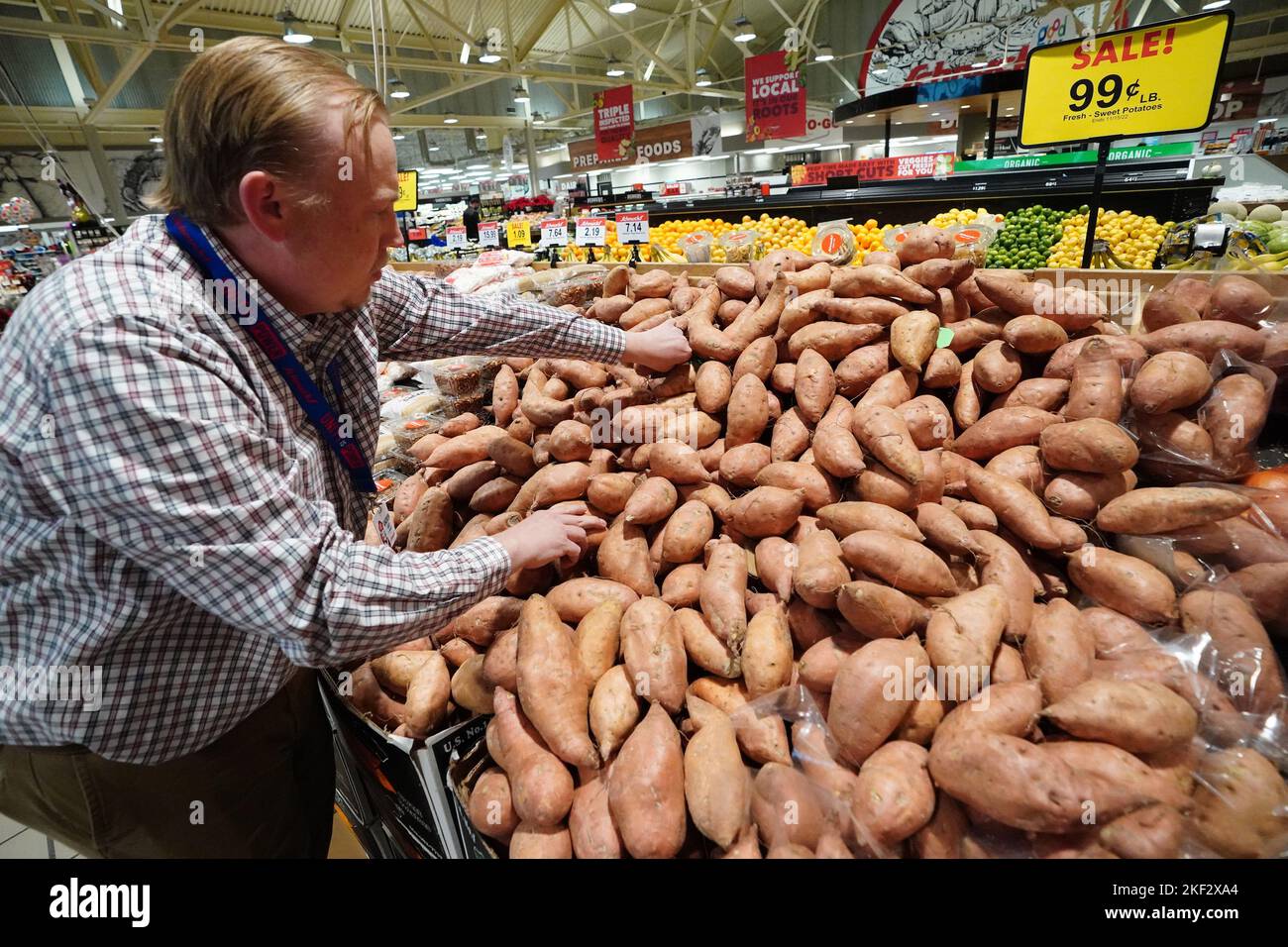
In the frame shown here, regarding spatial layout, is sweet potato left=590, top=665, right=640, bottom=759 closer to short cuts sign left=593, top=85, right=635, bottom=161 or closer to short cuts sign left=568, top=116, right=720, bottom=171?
short cuts sign left=593, top=85, right=635, bottom=161

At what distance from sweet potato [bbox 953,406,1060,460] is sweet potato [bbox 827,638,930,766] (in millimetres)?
800

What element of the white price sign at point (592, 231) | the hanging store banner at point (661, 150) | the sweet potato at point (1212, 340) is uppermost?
the hanging store banner at point (661, 150)

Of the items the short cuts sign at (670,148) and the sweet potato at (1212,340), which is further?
the short cuts sign at (670,148)

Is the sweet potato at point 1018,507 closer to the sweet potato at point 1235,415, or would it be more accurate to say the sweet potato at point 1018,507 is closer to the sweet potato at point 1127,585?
the sweet potato at point 1127,585

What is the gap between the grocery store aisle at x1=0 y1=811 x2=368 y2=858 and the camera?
250 centimetres

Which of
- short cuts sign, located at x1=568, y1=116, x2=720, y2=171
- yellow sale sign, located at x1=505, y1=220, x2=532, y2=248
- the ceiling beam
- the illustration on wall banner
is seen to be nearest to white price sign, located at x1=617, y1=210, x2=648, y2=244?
yellow sale sign, located at x1=505, y1=220, x2=532, y2=248

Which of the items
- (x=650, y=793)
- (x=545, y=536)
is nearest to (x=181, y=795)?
(x=545, y=536)

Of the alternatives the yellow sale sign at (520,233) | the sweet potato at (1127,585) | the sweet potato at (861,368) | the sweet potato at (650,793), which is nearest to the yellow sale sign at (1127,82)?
the sweet potato at (861,368)

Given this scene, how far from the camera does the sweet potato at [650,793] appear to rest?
Result: 120 cm

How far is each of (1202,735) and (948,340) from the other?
1.31 metres

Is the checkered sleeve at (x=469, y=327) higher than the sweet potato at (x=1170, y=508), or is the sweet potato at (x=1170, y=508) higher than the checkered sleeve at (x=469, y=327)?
the checkered sleeve at (x=469, y=327)

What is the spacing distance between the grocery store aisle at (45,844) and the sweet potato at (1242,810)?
8.40 feet

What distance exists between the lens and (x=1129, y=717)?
1119 mm

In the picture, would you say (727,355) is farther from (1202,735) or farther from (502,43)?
(502,43)
